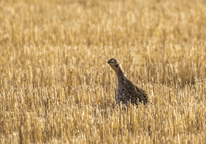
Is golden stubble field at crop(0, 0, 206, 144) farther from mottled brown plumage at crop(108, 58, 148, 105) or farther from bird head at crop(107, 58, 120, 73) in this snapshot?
bird head at crop(107, 58, 120, 73)

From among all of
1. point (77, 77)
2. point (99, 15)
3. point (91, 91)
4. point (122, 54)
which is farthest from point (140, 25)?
point (91, 91)

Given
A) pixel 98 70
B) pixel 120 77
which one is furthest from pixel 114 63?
pixel 98 70

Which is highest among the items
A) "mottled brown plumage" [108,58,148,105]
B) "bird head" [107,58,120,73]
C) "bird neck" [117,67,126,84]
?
"bird head" [107,58,120,73]

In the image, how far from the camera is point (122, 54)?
9164 mm

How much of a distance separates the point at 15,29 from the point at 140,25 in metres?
4.45

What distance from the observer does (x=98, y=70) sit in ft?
26.3

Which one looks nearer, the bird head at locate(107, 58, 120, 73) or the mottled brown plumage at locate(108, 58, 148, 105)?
the mottled brown plumage at locate(108, 58, 148, 105)

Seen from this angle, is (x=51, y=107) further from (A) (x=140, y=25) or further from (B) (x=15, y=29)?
(A) (x=140, y=25)

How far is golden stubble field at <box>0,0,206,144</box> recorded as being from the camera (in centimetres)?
541

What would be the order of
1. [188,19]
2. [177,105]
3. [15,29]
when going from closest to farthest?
[177,105], [15,29], [188,19]

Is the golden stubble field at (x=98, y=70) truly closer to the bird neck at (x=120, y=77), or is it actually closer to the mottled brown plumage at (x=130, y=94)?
the mottled brown plumage at (x=130, y=94)

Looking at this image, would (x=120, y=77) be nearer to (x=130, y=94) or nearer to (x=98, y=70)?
(x=130, y=94)

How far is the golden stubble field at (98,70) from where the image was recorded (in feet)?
17.7

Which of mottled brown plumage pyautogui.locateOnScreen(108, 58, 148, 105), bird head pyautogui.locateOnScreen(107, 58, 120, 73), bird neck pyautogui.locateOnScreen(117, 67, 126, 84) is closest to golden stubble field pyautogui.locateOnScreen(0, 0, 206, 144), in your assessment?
mottled brown plumage pyautogui.locateOnScreen(108, 58, 148, 105)
